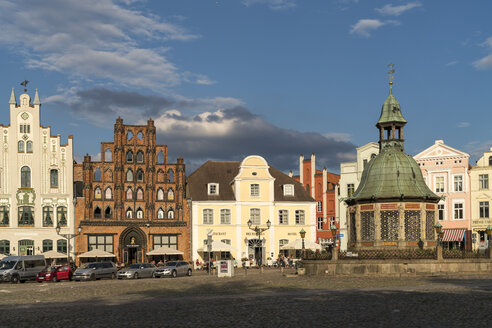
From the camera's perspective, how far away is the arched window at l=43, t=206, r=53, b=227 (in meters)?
71.4

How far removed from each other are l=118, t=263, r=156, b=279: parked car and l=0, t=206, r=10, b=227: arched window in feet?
71.7

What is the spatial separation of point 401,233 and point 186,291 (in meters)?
18.1

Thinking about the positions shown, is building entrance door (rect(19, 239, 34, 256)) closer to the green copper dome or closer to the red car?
the red car

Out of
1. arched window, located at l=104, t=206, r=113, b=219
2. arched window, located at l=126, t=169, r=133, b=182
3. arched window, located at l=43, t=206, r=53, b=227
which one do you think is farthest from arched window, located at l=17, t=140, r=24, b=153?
arched window, located at l=126, t=169, r=133, b=182

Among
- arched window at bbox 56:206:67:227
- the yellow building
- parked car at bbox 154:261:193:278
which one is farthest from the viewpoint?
the yellow building

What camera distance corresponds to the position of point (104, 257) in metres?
72.5

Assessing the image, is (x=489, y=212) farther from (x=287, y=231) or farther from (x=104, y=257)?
(x=104, y=257)

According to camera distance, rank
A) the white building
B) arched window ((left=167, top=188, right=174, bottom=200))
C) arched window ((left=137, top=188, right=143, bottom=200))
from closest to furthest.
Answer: arched window ((left=137, top=188, right=143, bottom=200)), arched window ((left=167, top=188, right=174, bottom=200)), the white building

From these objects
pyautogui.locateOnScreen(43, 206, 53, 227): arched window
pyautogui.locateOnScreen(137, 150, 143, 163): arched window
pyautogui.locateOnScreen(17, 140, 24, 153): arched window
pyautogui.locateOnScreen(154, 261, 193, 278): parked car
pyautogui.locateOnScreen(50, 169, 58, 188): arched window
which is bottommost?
pyautogui.locateOnScreen(154, 261, 193, 278): parked car

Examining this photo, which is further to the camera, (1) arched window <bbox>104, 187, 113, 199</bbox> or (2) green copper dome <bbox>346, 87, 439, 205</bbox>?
(1) arched window <bbox>104, 187, 113, 199</bbox>

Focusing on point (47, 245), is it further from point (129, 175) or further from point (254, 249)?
point (254, 249)

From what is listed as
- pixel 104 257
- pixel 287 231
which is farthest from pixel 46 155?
pixel 287 231

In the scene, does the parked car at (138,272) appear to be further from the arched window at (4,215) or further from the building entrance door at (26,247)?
the arched window at (4,215)

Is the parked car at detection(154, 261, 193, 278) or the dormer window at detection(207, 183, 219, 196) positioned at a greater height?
the dormer window at detection(207, 183, 219, 196)
